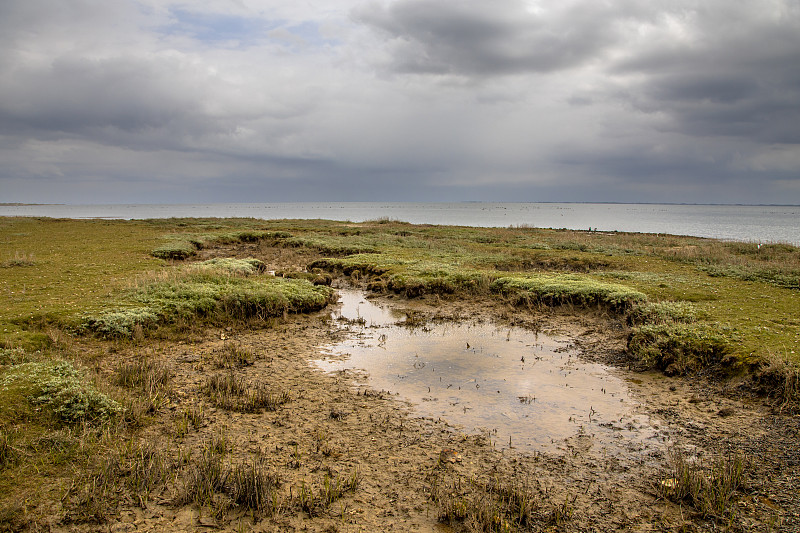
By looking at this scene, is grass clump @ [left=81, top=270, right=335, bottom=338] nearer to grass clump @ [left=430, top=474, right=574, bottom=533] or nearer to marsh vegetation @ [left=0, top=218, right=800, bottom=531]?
marsh vegetation @ [left=0, top=218, right=800, bottom=531]

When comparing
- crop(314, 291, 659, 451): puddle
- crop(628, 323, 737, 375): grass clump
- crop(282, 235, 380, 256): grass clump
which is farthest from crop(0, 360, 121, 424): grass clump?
crop(282, 235, 380, 256): grass clump

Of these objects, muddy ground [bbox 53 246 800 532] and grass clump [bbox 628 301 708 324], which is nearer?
muddy ground [bbox 53 246 800 532]

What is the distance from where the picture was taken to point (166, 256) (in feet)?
108

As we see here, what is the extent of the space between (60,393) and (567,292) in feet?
60.7

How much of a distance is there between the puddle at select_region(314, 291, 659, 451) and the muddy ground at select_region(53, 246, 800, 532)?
47cm

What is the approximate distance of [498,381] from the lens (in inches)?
477

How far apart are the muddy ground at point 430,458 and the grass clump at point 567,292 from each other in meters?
6.94

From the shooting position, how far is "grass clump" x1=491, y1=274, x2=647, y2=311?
62.3ft

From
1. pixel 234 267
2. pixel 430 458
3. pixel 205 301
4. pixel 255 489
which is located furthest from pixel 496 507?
pixel 234 267

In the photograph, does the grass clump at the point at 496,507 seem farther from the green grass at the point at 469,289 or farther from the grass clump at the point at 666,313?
the grass clump at the point at 666,313

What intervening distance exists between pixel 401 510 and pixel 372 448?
1.89m

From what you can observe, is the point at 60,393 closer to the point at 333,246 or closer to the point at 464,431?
the point at 464,431

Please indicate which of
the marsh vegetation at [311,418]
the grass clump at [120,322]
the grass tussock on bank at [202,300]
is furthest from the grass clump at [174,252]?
the grass clump at [120,322]

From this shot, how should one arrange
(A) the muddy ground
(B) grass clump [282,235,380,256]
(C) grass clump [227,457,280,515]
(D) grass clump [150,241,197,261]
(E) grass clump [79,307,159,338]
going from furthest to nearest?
(B) grass clump [282,235,380,256] < (D) grass clump [150,241,197,261] < (E) grass clump [79,307,159,338] < (C) grass clump [227,457,280,515] < (A) the muddy ground
